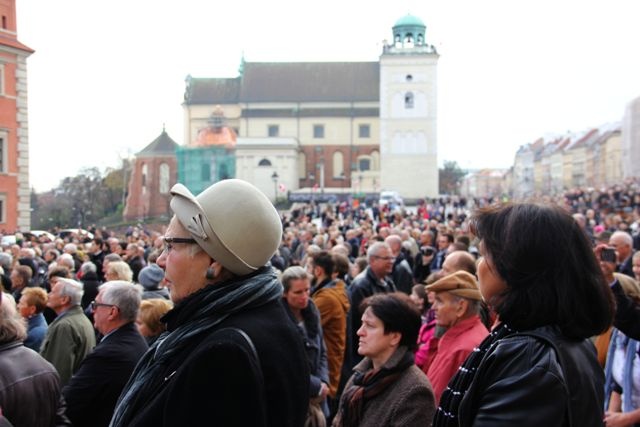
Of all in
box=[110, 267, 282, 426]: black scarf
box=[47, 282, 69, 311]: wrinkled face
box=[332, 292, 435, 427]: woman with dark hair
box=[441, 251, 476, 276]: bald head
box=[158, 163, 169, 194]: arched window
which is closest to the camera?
box=[110, 267, 282, 426]: black scarf

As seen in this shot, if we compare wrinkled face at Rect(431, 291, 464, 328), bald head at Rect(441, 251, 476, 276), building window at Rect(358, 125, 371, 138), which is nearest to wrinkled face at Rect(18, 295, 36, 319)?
bald head at Rect(441, 251, 476, 276)

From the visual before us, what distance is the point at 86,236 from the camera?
22.2 metres

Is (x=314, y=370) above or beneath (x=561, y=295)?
beneath

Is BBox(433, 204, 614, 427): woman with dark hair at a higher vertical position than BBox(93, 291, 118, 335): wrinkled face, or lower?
higher

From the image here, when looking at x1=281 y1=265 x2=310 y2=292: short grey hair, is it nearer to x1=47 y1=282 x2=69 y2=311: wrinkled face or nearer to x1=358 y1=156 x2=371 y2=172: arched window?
x1=47 y1=282 x2=69 y2=311: wrinkled face

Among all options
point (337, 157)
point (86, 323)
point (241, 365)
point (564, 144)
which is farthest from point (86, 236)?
point (564, 144)

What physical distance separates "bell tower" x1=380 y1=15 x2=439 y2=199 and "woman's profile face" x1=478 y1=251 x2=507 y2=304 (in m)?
66.6

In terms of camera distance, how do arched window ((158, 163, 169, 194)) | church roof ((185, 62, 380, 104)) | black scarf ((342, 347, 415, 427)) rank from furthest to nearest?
church roof ((185, 62, 380, 104)) → arched window ((158, 163, 169, 194)) → black scarf ((342, 347, 415, 427))

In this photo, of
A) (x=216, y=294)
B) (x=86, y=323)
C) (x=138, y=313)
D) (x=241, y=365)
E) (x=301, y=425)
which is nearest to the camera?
(x=241, y=365)

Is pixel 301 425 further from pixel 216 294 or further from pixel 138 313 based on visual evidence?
pixel 138 313

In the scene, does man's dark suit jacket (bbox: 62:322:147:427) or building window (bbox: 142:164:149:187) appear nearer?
man's dark suit jacket (bbox: 62:322:147:427)

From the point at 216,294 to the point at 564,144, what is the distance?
129m

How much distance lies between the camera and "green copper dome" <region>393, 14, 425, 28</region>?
69.7 meters

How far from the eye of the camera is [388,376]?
4.09 meters
